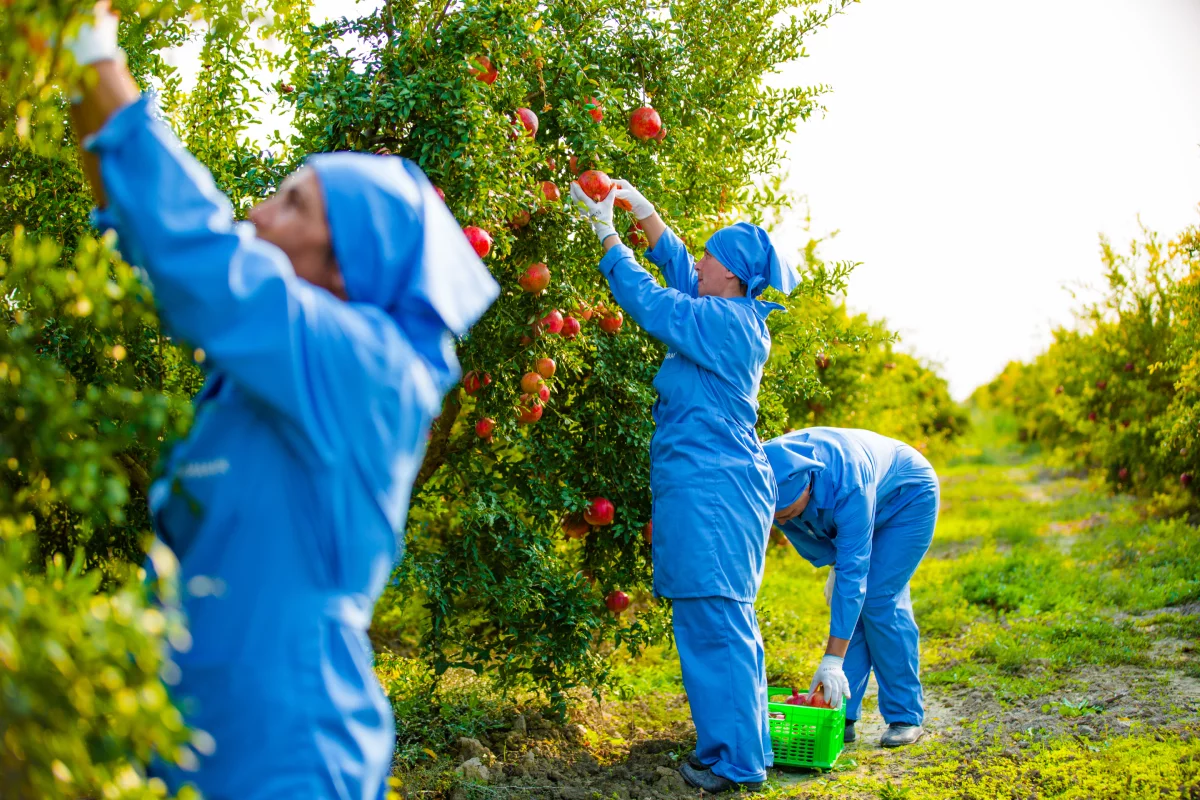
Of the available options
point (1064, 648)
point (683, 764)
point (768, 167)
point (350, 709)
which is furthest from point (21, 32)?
point (1064, 648)

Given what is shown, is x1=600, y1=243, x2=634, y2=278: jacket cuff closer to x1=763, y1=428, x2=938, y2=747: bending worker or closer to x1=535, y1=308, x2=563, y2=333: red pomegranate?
x1=535, y1=308, x2=563, y2=333: red pomegranate

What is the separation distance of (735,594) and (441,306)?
2.35 meters

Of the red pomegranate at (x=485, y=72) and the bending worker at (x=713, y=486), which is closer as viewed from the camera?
the red pomegranate at (x=485, y=72)

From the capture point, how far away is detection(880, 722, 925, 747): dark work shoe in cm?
437

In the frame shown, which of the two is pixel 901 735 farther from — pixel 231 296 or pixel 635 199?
pixel 231 296

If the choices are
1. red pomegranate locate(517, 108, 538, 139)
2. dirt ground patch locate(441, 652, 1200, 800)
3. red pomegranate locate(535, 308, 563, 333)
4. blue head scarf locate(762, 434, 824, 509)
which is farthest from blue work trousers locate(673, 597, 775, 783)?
red pomegranate locate(517, 108, 538, 139)

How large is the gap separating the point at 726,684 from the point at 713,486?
2.39 ft

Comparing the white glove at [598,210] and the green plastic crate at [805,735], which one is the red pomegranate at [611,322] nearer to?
the white glove at [598,210]

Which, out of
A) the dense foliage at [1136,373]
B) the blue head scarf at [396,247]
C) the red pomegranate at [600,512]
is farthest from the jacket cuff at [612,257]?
the dense foliage at [1136,373]

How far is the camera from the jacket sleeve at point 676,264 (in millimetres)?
3938

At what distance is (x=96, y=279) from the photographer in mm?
1454

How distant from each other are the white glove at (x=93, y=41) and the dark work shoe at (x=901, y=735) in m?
4.06

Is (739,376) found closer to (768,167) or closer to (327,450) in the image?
(768,167)

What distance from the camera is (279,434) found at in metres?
1.51
